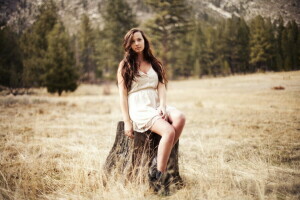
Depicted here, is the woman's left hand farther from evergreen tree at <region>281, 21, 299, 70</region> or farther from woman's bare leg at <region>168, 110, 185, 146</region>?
evergreen tree at <region>281, 21, 299, 70</region>

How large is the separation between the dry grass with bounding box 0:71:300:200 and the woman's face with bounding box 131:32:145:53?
1.47 m

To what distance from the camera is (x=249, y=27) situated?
6199 millimetres

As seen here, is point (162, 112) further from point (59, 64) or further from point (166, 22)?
point (166, 22)

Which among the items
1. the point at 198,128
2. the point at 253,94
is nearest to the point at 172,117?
the point at 198,128

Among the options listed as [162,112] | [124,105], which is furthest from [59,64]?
[162,112]

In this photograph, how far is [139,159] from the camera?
2.74 metres

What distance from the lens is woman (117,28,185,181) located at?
2529 millimetres

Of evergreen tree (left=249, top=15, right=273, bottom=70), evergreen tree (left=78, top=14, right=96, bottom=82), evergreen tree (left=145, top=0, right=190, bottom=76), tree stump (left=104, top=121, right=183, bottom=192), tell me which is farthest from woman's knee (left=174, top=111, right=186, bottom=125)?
evergreen tree (left=78, top=14, right=96, bottom=82)

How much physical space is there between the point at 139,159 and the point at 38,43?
58.8ft

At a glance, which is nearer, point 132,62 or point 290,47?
point 132,62

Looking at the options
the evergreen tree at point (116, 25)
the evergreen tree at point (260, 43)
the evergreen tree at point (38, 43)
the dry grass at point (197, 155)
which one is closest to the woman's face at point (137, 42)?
the dry grass at point (197, 155)

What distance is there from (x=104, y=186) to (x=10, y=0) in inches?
315

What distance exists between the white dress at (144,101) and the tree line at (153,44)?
383cm

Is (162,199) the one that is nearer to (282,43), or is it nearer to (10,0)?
(282,43)
